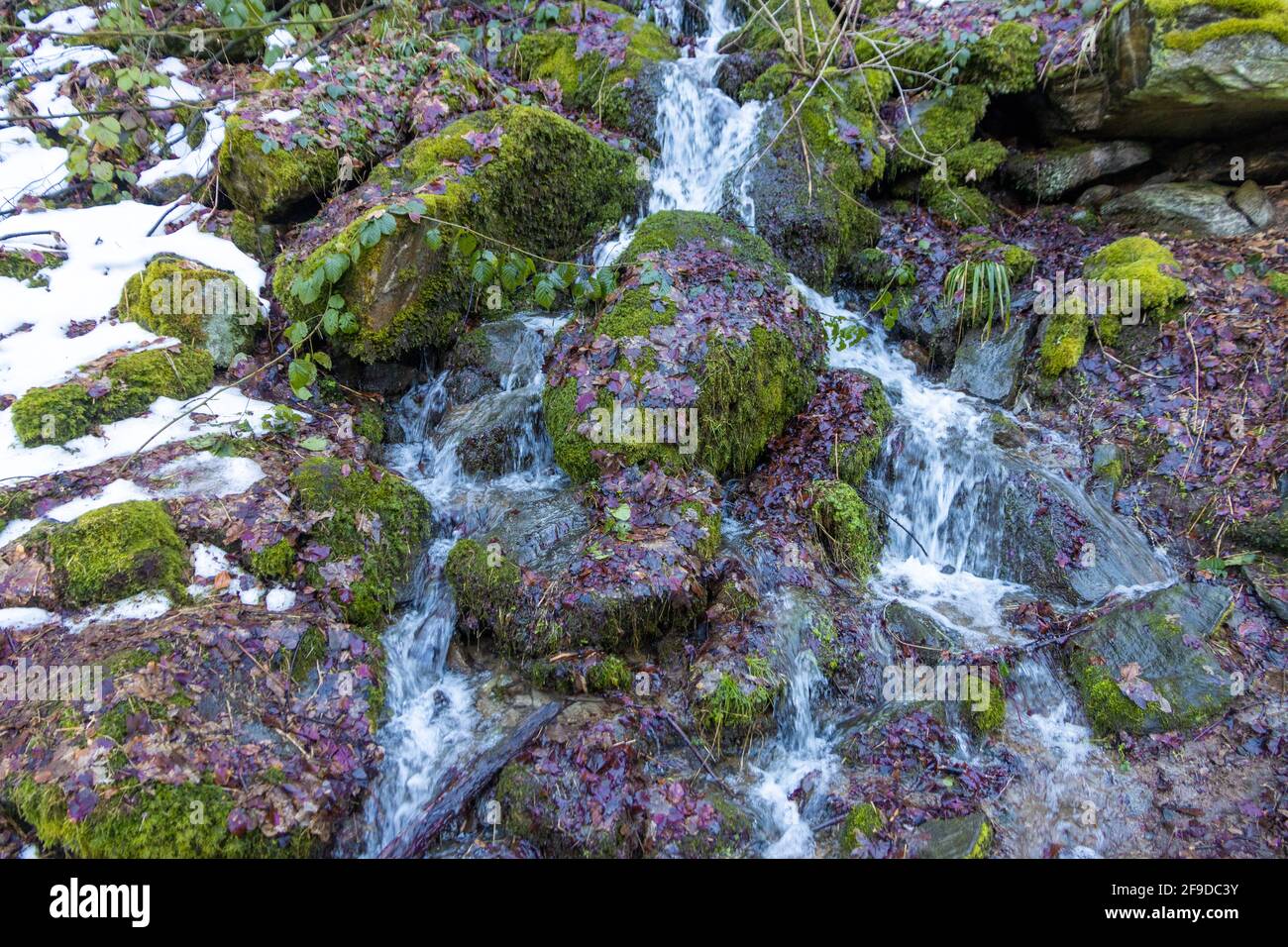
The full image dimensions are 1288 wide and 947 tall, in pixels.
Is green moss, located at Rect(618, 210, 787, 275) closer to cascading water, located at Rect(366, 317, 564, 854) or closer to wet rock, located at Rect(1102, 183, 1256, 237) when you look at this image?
cascading water, located at Rect(366, 317, 564, 854)

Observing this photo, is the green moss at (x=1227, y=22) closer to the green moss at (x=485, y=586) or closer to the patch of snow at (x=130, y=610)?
the green moss at (x=485, y=586)

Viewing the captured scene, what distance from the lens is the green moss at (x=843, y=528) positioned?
18.7 ft

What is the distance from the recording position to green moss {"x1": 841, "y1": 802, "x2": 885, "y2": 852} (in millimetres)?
3836

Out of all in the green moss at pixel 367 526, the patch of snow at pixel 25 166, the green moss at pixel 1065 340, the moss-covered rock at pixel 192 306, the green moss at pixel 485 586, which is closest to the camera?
the green moss at pixel 485 586

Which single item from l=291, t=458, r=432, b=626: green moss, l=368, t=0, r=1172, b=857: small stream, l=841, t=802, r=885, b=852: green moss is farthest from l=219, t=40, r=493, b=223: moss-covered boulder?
l=841, t=802, r=885, b=852: green moss

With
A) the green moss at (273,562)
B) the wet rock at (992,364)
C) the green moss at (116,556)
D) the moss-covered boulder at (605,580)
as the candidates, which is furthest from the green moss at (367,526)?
the wet rock at (992,364)

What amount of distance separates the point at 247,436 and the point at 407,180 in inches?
138

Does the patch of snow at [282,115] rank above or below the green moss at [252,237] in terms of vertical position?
above

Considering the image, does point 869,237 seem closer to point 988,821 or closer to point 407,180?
point 407,180

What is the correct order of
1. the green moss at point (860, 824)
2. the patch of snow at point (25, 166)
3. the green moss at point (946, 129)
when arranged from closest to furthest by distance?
the green moss at point (860, 824)
the patch of snow at point (25, 166)
the green moss at point (946, 129)

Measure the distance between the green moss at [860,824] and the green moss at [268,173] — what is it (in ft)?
27.0

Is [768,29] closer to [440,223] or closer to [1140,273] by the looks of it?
[1140,273]

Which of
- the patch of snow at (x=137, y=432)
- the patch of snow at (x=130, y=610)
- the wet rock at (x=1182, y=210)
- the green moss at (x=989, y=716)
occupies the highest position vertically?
the wet rock at (x=1182, y=210)

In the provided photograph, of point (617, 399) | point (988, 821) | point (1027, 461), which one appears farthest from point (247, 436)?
point (1027, 461)
